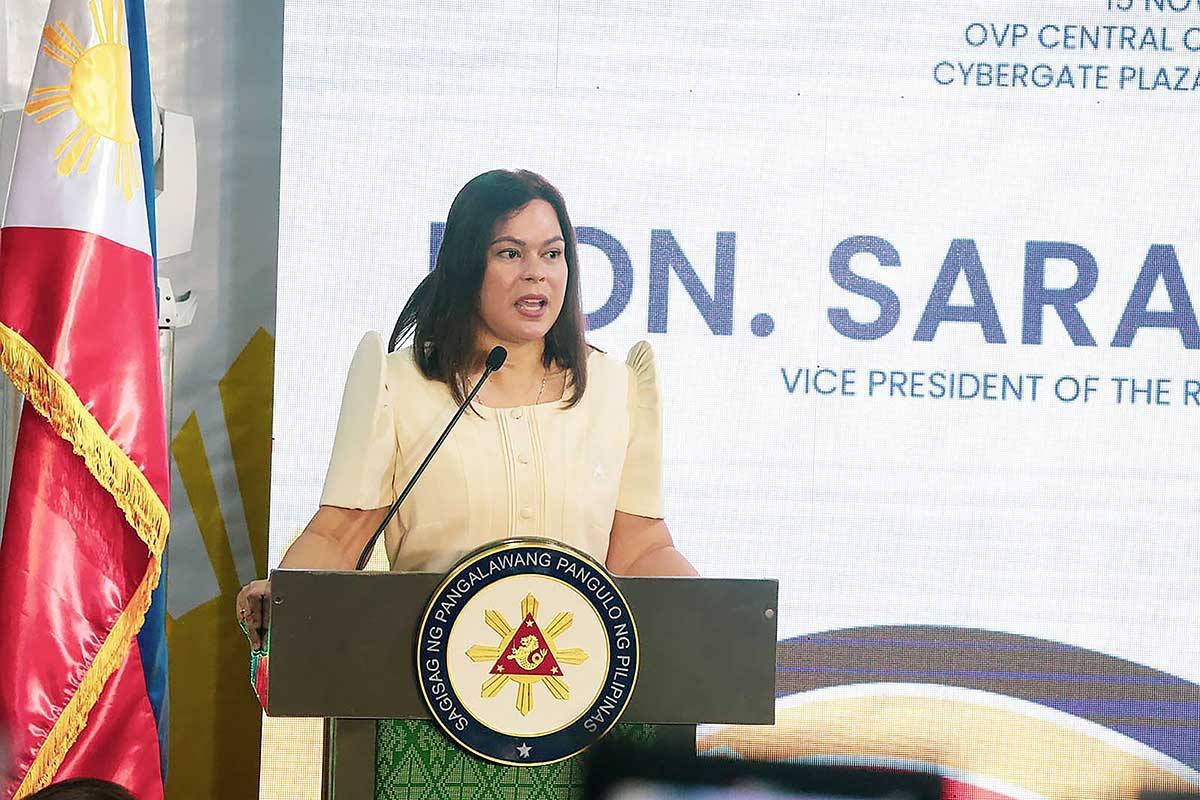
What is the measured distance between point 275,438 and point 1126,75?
2.32 m

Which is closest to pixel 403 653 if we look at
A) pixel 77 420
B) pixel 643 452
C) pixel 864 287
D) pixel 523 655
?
pixel 523 655

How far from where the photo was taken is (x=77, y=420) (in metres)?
2.92

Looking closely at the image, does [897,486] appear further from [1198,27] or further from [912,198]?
[1198,27]

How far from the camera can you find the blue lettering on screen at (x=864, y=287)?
11.7ft

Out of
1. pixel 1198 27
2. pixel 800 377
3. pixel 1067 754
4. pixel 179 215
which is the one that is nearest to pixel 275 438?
pixel 179 215

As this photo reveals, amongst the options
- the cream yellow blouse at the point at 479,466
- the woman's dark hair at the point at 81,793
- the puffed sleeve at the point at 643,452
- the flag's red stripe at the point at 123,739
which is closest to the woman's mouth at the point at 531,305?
the cream yellow blouse at the point at 479,466

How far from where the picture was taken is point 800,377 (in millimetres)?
3559

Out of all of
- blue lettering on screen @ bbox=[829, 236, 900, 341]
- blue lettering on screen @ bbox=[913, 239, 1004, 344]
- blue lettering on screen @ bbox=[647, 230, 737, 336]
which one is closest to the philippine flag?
blue lettering on screen @ bbox=[647, 230, 737, 336]

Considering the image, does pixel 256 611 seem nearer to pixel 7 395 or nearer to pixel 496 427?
pixel 496 427

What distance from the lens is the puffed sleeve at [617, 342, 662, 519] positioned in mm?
3305

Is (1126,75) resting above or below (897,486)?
above

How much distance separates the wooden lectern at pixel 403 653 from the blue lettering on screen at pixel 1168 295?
1.84 meters

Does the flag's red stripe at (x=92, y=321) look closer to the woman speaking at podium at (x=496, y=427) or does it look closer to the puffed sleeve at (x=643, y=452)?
the woman speaking at podium at (x=496, y=427)

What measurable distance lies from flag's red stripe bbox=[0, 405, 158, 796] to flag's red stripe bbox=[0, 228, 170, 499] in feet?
0.42
